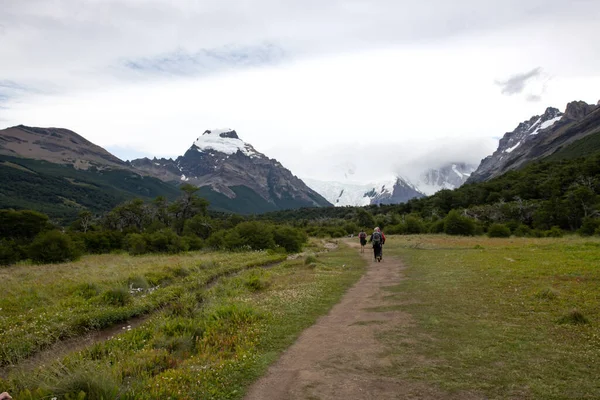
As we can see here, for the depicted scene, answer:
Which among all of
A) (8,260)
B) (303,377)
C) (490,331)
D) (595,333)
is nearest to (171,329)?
(303,377)

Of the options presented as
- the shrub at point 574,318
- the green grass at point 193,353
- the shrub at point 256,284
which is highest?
the shrub at point 574,318

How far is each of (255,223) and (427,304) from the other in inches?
1498

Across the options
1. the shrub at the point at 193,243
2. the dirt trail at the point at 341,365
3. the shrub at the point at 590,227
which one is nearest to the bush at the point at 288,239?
the shrub at the point at 193,243

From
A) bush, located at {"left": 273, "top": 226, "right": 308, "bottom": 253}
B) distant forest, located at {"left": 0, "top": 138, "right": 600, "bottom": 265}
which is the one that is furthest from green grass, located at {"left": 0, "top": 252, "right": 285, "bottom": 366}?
bush, located at {"left": 273, "top": 226, "right": 308, "bottom": 253}

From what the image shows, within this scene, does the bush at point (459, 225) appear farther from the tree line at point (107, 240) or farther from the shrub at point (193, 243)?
the shrub at point (193, 243)

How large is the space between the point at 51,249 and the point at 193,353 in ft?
118

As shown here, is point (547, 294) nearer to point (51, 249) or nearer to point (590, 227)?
point (590, 227)

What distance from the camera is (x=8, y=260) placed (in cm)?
3806

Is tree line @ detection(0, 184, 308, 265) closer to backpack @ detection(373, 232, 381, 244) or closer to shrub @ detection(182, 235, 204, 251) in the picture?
shrub @ detection(182, 235, 204, 251)

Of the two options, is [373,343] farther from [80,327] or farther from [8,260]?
[8,260]

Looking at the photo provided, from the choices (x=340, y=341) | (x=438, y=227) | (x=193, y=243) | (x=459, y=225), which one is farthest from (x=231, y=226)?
(x=340, y=341)

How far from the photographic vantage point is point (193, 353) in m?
10.2

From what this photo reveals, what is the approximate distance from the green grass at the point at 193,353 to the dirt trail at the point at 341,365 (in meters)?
0.47

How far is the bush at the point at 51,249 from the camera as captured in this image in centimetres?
3812
